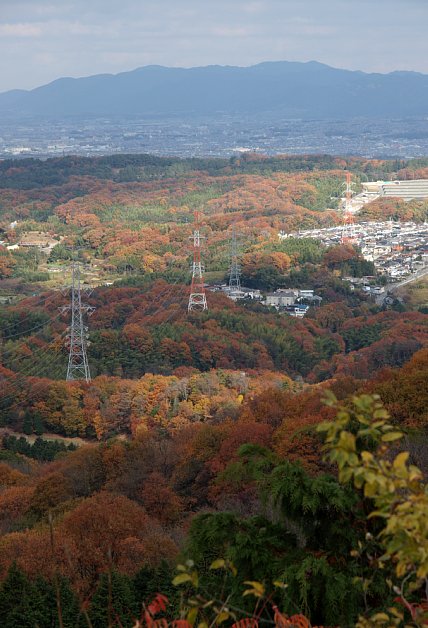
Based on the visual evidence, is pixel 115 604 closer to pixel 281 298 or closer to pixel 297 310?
pixel 297 310

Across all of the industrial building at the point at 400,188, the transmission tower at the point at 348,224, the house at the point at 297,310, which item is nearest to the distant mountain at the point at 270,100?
the industrial building at the point at 400,188

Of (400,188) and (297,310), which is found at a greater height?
(400,188)

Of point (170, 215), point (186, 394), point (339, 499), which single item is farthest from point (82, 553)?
point (170, 215)

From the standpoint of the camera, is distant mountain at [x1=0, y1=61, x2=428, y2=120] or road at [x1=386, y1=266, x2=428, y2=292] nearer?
road at [x1=386, y1=266, x2=428, y2=292]

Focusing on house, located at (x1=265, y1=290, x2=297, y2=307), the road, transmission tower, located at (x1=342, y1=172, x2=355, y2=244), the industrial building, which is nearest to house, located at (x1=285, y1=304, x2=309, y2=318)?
house, located at (x1=265, y1=290, x2=297, y2=307)

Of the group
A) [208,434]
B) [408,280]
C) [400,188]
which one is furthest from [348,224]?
[208,434]

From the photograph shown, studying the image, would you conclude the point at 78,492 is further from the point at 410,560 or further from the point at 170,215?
the point at 170,215

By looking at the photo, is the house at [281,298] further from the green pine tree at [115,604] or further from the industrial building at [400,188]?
the industrial building at [400,188]

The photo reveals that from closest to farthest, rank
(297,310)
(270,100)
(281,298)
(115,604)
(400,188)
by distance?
(115,604) → (297,310) → (281,298) → (400,188) → (270,100)

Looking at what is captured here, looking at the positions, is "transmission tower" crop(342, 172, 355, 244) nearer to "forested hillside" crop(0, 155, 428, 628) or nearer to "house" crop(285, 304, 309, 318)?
"forested hillside" crop(0, 155, 428, 628)
